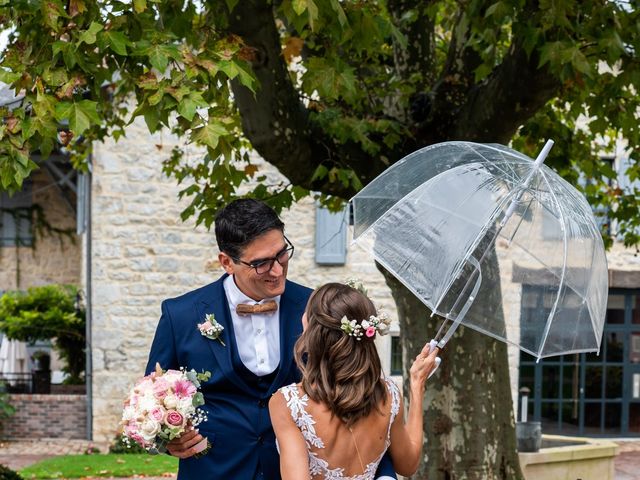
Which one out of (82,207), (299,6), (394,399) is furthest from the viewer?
(82,207)

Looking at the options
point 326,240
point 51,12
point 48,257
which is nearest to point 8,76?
point 51,12

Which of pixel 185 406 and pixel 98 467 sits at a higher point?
pixel 185 406

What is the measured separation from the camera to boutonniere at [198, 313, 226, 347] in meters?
3.63

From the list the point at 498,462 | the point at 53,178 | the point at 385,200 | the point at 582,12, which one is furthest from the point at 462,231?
the point at 53,178

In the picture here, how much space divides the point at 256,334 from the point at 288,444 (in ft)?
1.94

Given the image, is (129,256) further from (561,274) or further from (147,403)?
(147,403)

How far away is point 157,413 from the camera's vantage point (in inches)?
131

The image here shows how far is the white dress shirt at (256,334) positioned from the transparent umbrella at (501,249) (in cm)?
47

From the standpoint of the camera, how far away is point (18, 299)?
592 inches

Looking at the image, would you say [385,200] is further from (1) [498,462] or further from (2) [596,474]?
(2) [596,474]

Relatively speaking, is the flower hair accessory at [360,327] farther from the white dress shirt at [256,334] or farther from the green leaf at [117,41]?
the green leaf at [117,41]

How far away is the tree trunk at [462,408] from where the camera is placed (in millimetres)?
6781

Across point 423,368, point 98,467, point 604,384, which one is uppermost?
point 423,368

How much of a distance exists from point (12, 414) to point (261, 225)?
11.7m
